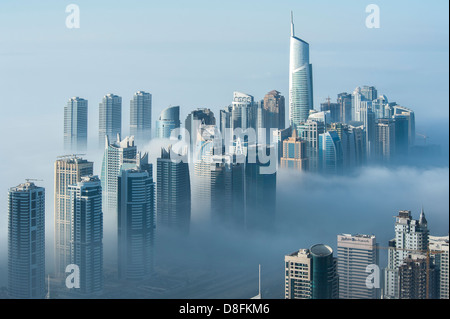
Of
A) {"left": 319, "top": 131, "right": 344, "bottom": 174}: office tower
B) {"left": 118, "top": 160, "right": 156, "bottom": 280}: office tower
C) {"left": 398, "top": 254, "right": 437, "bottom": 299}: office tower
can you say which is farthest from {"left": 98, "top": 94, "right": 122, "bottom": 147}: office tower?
{"left": 398, "top": 254, "right": 437, "bottom": 299}: office tower

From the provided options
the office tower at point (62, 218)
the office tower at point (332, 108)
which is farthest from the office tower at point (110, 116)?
the office tower at point (332, 108)

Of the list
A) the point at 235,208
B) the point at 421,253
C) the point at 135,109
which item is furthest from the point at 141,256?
the point at 135,109

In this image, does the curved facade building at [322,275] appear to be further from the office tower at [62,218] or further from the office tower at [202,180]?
the office tower at [202,180]

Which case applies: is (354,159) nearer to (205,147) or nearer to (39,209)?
(205,147)

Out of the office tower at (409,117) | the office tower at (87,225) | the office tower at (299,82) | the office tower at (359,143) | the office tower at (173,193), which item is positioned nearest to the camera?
the office tower at (87,225)

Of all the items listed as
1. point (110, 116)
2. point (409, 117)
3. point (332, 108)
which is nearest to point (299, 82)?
point (332, 108)

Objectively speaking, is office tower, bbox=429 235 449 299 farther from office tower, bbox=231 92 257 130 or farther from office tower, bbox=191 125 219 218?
office tower, bbox=231 92 257 130
